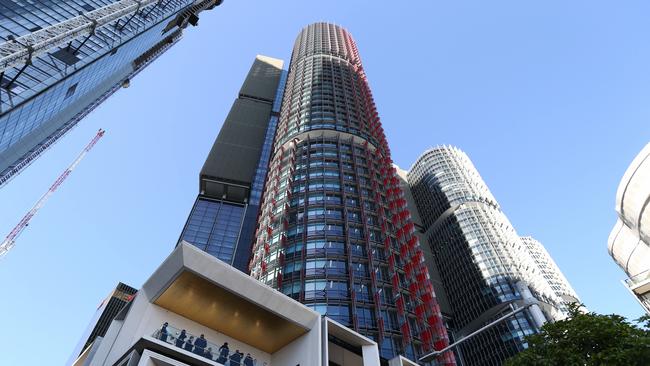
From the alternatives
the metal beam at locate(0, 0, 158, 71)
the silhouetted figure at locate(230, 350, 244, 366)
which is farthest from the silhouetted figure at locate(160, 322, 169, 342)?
the metal beam at locate(0, 0, 158, 71)

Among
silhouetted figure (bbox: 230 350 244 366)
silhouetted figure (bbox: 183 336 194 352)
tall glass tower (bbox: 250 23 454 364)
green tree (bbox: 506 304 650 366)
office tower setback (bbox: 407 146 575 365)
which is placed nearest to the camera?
green tree (bbox: 506 304 650 366)

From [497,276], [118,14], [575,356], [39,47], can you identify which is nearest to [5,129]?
[39,47]

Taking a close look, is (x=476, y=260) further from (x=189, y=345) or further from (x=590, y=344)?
(x=189, y=345)

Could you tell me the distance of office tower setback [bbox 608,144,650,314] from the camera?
44.7 meters

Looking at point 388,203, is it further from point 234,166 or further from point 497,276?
point 234,166

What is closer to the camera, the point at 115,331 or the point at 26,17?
the point at 115,331

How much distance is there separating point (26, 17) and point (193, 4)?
76756 mm

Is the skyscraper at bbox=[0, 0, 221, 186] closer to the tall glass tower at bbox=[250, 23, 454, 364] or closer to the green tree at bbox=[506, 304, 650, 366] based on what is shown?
the tall glass tower at bbox=[250, 23, 454, 364]

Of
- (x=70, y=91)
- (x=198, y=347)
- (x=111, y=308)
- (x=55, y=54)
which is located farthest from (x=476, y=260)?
(x=111, y=308)

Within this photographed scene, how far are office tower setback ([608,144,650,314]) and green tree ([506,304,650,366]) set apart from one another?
25308 mm

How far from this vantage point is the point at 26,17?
216 ft

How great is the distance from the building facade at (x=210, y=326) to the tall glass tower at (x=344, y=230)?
89.2 ft

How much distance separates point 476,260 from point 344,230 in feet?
153

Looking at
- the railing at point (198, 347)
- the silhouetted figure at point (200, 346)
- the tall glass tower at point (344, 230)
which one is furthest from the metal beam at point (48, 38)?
the tall glass tower at point (344, 230)
